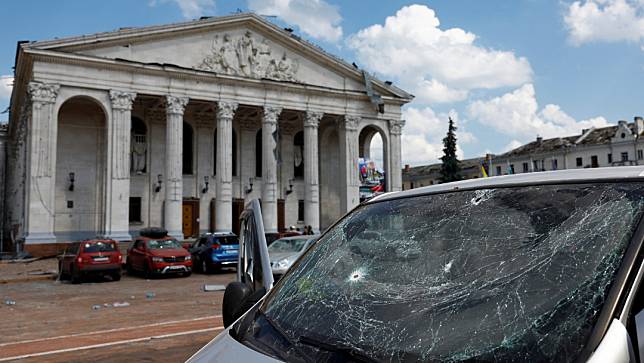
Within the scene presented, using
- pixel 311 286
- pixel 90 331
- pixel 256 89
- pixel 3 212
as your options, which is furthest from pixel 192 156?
pixel 311 286

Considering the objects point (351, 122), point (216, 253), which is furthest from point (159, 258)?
point (351, 122)

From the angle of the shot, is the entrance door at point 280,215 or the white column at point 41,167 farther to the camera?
the entrance door at point 280,215

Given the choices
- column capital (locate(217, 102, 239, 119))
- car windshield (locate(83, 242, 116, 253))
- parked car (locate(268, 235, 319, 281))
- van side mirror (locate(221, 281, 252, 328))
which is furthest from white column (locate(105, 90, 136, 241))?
van side mirror (locate(221, 281, 252, 328))

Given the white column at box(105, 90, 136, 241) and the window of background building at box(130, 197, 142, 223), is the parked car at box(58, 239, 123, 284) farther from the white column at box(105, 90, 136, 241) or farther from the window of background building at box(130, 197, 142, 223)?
the window of background building at box(130, 197, 142, 223)

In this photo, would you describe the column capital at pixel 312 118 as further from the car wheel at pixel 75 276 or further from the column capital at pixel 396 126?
the car wheel at pixel 75 276

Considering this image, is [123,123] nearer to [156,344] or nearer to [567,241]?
[156,344]

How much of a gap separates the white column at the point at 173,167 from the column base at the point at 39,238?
616 centimetres

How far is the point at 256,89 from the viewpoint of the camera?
35375mm

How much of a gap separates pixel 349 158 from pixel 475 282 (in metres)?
37.1

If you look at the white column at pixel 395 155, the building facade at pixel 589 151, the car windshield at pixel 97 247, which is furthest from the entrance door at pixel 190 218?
the building facade at pixel 589 151

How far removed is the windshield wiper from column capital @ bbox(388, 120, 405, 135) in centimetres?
3903

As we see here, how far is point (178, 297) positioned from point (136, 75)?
2060 cm

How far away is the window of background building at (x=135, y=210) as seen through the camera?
112ft

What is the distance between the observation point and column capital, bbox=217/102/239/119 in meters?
34.0
